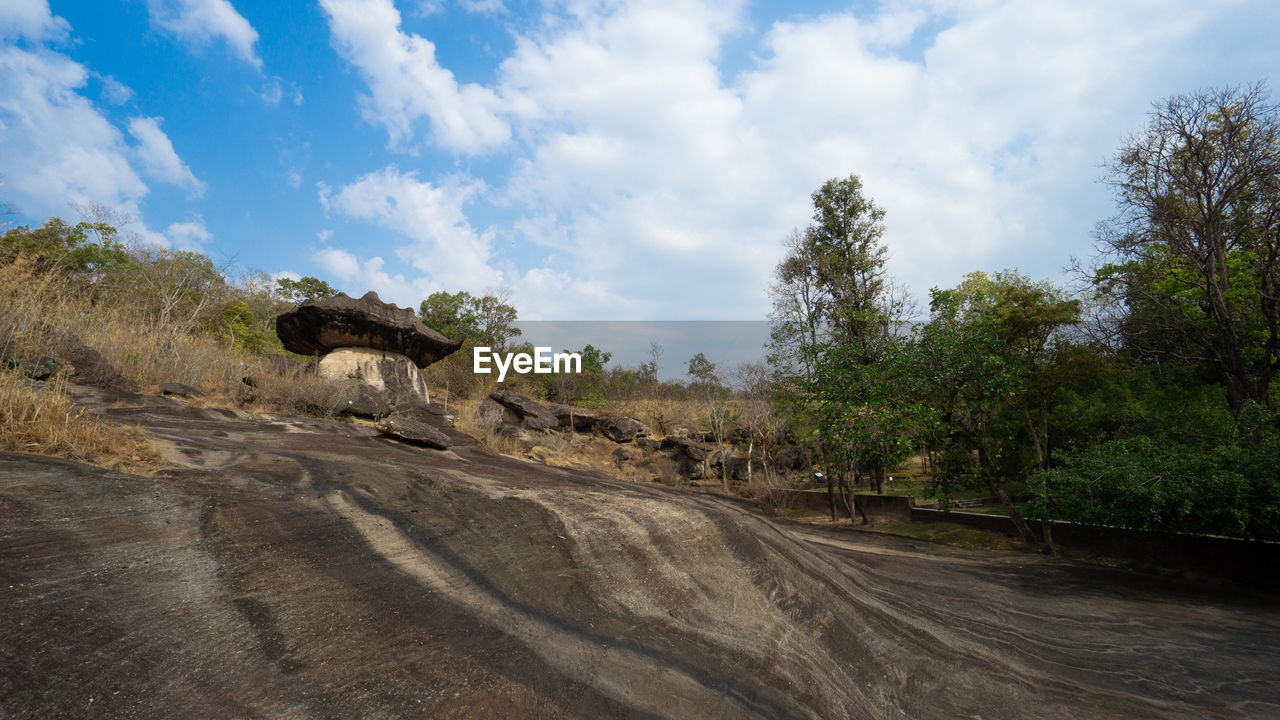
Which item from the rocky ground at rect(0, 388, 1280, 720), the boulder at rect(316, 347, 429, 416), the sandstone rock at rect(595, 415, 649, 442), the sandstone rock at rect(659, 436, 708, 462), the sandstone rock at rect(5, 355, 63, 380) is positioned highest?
the boulder at rect(316, 347, 429, 416)

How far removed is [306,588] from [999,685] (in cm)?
602

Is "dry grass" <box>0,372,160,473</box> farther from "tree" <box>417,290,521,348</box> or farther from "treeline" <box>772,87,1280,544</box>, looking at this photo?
"tree" <box>417,290,521,348</box>

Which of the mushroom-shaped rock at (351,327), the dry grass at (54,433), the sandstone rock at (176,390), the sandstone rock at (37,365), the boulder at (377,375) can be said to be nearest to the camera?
the dry grass at (54,433)

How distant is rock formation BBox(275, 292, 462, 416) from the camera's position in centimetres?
1723

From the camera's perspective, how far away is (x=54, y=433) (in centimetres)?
500

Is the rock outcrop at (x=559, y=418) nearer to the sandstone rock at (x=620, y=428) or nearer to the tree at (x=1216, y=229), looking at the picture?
the sandstone rock at (x=620, y=428)

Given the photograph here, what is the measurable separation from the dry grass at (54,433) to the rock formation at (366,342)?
36.4ft

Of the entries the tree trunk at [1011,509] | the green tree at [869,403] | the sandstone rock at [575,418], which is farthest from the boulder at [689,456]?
the tree trunk at [1011,509]

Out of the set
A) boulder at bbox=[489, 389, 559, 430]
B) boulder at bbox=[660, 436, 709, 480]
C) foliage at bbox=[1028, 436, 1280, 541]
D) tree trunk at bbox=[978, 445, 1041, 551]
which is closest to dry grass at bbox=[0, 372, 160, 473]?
foliage at bbox=[1028, 436, 1280, 541]

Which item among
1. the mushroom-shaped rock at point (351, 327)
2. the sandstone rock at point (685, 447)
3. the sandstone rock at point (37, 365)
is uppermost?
the mushroom-shaped rock at point (351, 327)

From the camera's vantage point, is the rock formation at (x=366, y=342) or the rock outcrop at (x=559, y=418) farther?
the rock outcrop at (x=559, y=418)

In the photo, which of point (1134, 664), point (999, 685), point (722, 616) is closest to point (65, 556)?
point (722, 616)

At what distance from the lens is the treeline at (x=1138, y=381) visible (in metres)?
8.52

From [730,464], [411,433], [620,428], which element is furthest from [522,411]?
[411,433]
